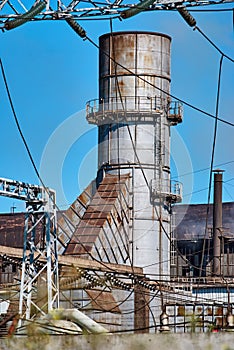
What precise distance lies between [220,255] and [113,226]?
9503 mm

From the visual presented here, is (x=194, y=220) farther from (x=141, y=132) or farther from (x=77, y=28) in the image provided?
(x=77, y=28)

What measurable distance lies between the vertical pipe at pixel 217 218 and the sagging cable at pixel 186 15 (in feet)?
113

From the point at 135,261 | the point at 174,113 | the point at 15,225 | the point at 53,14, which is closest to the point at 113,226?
the point at 135,261

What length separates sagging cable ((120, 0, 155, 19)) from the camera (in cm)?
2066

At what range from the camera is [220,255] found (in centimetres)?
5528

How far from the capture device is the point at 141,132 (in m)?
50.2

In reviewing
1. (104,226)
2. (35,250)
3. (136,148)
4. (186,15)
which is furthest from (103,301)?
(186,15)

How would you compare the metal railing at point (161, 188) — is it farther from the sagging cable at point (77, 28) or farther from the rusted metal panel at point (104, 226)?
the sagging cable at point (77, 28)

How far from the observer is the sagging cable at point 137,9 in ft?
67.8

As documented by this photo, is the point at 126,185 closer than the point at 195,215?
Yes

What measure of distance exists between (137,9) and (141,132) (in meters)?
29.2

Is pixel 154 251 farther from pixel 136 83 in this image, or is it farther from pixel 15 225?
pixel 15 225

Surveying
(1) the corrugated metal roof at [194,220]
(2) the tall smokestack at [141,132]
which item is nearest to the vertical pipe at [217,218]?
(1) the corrugated metal roof at [194,220]

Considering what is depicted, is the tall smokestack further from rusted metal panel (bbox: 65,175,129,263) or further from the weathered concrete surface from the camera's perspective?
the weathered concrete surface
